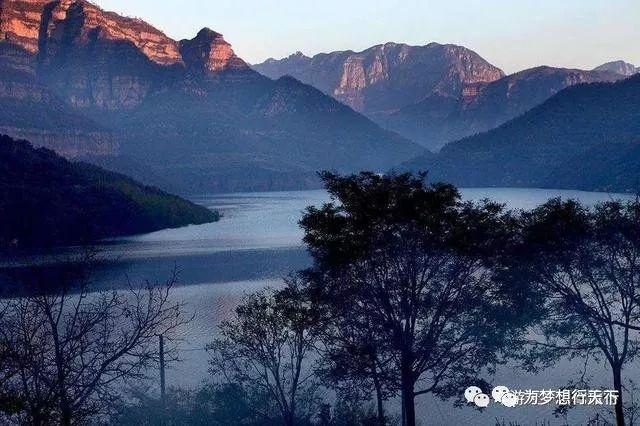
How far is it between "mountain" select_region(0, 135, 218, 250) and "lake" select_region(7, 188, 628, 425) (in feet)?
14.9

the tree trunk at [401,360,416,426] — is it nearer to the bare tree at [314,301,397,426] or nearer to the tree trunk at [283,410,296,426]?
the bare tree at [314,301,397,426]

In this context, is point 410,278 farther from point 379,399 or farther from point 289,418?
point 289,418

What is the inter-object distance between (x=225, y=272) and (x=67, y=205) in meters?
42.8

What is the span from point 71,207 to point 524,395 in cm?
8109

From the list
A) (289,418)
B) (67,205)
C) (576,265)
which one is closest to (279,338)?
(289,418)

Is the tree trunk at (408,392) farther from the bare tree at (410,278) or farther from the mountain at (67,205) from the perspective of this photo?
the mountain at (67,205)

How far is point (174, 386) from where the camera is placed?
1244 inches

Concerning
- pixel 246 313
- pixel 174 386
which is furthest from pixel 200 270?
pixel 246 313

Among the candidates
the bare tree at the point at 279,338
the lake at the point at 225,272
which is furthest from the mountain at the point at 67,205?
the bare tree at the point at 279,338

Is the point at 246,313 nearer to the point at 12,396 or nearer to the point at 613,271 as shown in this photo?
the point at 613,271

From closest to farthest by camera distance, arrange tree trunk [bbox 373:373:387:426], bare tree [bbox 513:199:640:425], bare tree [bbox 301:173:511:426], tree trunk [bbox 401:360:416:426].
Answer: tree trunk [bbox 401:360:416:426]
tree trunk [bbox 373:373:387:426]
bare tree [bbox 301:173:511:426]
bare tree [bbox 513:199:640:425]

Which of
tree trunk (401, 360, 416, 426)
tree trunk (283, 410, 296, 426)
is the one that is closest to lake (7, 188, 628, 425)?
tree trunk (401, 360, 416, 426)

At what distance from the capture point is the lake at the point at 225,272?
2980 centimetres

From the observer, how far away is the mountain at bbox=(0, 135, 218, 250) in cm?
9256
